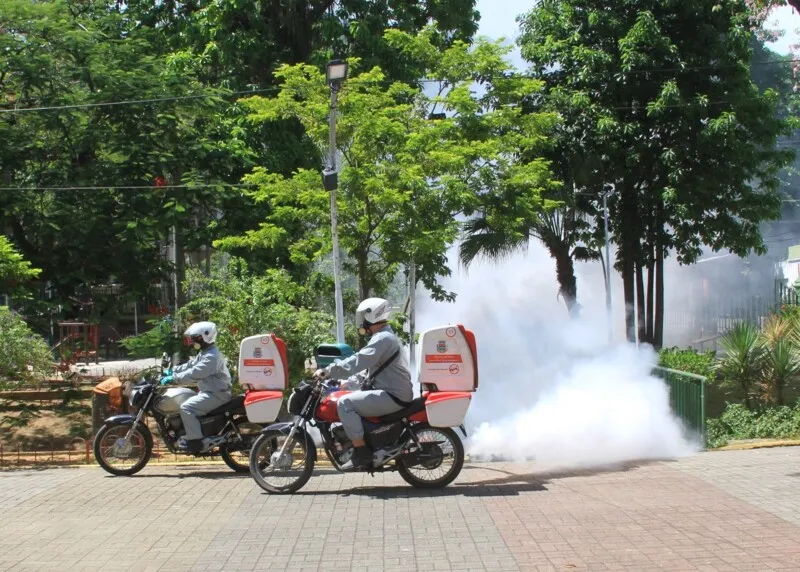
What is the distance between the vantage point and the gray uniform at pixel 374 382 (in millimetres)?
8828

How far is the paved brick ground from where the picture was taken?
6551mm

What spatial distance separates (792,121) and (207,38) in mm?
14784

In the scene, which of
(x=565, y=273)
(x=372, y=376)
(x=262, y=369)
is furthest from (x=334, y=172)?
(x=565, y=273)

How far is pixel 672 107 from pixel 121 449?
643 inches

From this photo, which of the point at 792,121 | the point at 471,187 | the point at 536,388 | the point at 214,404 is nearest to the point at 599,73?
the point at 792,121

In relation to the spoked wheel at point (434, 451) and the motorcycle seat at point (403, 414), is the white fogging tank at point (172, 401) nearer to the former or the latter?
the motorcycle seat at point (403, 414)

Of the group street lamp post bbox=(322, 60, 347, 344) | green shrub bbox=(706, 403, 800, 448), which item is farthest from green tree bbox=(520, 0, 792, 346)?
street lamp post bbox=(322, 60, 347, 344)

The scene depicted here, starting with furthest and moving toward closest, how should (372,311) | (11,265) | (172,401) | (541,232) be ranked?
(541,232) < (11,265) < (172,401) < (372,311)

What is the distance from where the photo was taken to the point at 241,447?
1022cm

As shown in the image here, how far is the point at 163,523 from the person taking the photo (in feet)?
26.0

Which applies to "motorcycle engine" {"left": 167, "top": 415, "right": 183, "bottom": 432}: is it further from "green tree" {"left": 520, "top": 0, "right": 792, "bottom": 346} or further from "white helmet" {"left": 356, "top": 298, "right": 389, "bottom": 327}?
"green tree" {"left": 520, "top": 0, "right": 792, "bottom": 346}

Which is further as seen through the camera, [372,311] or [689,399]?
[689,399]

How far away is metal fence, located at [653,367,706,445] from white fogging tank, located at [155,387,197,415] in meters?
6.06

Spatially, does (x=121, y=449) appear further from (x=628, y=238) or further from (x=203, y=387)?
(x=628, y=238)
